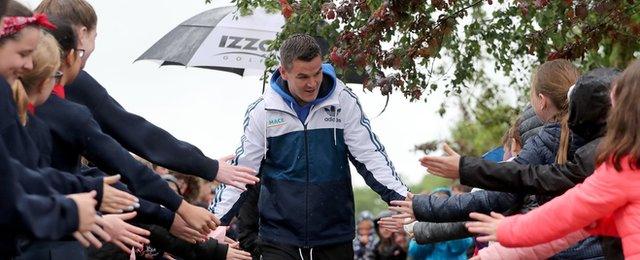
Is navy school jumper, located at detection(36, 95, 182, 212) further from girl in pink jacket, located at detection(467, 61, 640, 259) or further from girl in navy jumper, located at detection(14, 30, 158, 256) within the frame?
girl in pink jacket, located at detection(467, 61, 640, 259)

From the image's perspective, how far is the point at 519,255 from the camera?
697 centimetres

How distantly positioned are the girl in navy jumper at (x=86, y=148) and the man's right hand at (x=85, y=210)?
93 centimetres

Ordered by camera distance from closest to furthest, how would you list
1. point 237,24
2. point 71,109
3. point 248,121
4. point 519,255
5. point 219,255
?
point 71,109, point 519,255, point 219,255, point 248,121, point 237,24

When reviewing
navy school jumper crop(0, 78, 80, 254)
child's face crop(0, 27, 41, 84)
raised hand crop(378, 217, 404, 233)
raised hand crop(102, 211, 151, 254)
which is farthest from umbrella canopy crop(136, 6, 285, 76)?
navy school jumper crop(0, 78, 80, 254)

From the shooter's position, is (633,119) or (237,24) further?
(237,24)

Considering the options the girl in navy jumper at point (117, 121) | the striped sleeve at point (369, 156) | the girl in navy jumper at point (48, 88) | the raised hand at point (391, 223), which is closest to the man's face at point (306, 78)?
the striped sleeve at point (369, 156)

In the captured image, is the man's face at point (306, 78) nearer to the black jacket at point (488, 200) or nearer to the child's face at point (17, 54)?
the black jacket at point (488, 200)

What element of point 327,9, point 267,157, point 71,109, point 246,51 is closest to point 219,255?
point 267,157

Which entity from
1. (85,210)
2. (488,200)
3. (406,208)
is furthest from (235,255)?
(85,210)

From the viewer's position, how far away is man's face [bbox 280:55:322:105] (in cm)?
891

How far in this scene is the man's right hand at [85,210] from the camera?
219 inches

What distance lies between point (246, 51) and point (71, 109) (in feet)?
23.0

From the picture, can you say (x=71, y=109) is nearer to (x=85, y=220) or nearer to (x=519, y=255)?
(x=85, y=220)

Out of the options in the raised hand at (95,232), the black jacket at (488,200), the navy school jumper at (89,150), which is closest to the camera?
the raised hand at (95,232)
